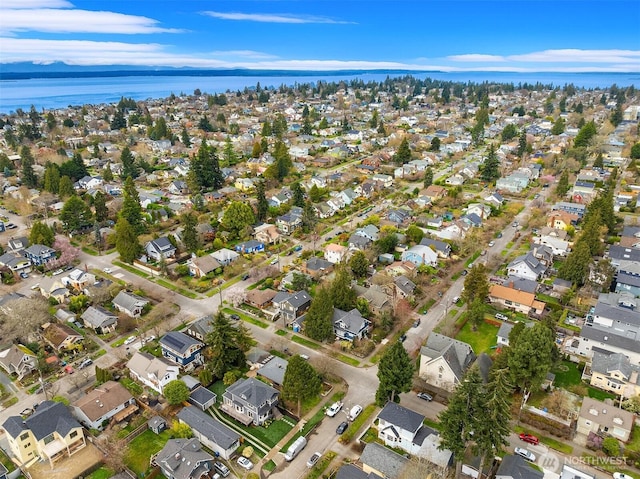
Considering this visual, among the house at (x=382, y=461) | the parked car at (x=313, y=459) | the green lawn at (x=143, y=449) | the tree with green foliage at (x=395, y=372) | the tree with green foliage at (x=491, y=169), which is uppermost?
the tree with green foliage at (x=491, y=169)

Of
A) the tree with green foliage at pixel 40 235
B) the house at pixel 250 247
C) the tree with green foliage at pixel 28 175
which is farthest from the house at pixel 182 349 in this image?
the tree with green foliage at pixel 28 175

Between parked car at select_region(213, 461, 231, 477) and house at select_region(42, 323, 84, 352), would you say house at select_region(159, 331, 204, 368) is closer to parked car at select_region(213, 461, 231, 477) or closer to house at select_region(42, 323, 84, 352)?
house at select_region(42, 323, 84, 352)

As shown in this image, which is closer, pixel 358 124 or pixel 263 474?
pixel 263 474

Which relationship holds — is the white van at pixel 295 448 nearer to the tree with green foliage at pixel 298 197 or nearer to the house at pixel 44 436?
the house at pixel 44 436

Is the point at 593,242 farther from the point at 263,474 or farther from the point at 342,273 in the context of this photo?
the point at 263,474

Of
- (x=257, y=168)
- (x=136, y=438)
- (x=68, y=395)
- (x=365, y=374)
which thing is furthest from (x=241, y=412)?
(x=257, y=168)

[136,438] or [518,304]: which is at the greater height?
[518,304]

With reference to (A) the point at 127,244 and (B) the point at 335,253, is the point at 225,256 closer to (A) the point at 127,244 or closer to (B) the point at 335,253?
(A) the point at 127,244
